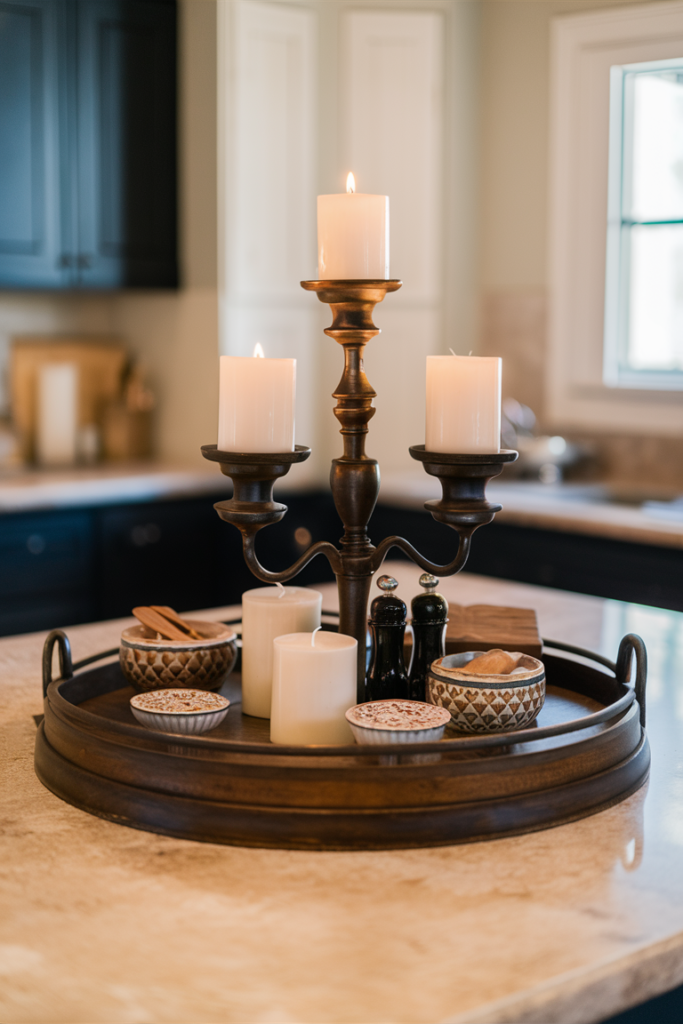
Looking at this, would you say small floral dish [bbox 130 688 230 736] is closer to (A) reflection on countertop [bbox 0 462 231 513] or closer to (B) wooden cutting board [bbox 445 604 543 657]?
(B) wooden cutting board [bbox 445 604 543 657]

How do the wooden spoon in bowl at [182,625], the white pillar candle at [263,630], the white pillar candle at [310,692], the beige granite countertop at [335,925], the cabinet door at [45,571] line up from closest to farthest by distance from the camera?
the beige granite countertop at [335,925] < the white pillar candle at [310,692] < the white pillar candle at [263,630] < the wooden spoon in bowl at [182,625] < the cabinet door at [45,571]

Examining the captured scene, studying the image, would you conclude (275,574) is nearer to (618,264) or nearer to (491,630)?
(491,630)

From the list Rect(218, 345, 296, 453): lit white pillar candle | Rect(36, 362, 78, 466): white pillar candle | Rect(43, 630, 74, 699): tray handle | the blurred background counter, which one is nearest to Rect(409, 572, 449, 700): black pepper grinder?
Rect(218, 345, 296, 453): lit white pillar candle

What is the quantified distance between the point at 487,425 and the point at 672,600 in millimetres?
1755

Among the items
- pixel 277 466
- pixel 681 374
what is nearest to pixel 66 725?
pixel 277 466

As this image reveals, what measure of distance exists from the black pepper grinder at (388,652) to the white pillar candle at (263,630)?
0.07m

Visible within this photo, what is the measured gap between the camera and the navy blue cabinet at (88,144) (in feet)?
10.7

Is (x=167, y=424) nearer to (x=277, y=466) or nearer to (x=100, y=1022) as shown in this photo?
(x=277, y=466)

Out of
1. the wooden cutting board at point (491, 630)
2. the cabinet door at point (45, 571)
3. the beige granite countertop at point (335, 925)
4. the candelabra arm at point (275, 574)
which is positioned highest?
the candelabra arm at point (275, 574)

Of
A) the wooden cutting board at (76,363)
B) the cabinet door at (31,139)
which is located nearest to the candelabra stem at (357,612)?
the cabinet door at (31,139)

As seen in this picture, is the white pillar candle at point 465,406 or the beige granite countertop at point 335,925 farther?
the white pillar candle at point 465,406

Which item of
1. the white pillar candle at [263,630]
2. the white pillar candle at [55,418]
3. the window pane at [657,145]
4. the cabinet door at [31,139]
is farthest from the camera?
the white pillar candle at [55,418]

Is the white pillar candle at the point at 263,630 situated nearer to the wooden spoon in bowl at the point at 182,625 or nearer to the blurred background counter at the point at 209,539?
the wooden spoon in bowl at the point at 182,625

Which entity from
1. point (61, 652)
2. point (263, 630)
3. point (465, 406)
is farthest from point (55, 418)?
point (465, 406)
